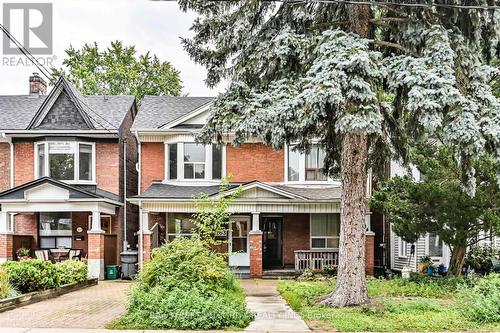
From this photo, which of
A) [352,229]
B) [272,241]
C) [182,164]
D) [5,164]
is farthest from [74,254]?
[352,229]

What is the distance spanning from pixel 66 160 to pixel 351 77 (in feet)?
50.0

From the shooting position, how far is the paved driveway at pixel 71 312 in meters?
10.9

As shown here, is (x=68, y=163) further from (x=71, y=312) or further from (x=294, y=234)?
(x=71, y=312)

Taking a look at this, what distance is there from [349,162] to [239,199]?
850 cm

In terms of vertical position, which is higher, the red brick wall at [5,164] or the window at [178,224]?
the red brick wall at [5,164]

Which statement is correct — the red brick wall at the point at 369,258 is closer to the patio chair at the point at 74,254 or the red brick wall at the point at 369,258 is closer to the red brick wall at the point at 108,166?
the red brick wall at the point at 108,166

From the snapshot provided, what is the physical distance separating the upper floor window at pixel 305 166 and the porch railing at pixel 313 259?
9.85 ft

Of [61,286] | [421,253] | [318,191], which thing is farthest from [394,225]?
[61,286]

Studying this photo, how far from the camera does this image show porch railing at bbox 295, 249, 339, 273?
851 inches

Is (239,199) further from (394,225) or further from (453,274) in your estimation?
(453,274)

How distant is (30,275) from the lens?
1447 centimetres

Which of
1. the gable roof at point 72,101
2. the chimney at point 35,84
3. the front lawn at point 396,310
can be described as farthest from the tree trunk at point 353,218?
the chimney at point 35,84

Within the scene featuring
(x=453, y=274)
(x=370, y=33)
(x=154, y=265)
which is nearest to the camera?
(x=154, y=265)

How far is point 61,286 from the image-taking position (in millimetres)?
16344
